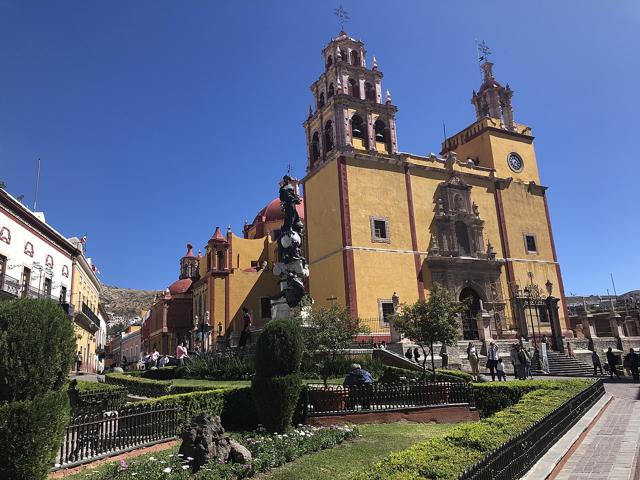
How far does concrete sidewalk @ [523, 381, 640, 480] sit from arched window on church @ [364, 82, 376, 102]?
25.9 meters

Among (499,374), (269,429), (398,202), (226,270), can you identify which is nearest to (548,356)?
(499,374)

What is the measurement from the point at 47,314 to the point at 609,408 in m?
12.5

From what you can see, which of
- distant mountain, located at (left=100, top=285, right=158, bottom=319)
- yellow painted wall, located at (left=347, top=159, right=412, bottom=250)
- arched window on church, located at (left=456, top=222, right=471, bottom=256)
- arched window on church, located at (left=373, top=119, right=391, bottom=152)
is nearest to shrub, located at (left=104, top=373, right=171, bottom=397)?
yellow painted wall, located at (left=347, top=159, right=412, bottom=250)

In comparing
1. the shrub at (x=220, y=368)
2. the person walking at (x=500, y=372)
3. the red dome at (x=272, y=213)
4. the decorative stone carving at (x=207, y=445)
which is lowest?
the decorative stone carving at (x=207, y=445)

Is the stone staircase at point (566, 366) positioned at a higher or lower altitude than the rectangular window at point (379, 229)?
lower

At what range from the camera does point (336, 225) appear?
2975cm

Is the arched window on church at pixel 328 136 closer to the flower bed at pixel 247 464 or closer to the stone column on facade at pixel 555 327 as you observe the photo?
the stone column on facade at pixel 555 327

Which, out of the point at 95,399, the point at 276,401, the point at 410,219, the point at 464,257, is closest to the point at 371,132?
the point at 410,219

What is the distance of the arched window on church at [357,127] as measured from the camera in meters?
32.1

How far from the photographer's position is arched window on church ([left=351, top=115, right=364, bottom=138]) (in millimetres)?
32062

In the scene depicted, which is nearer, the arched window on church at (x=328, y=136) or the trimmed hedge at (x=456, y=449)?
the trimmed hedge at (x=456, y=449)

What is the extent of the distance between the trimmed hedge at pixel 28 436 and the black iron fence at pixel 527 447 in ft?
13.9

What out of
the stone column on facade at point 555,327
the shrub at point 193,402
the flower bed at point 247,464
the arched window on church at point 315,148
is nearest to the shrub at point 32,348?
the flower bed at point 247,464

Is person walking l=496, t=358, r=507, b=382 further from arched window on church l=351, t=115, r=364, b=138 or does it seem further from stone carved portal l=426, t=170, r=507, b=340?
arched window on church l=351, t=115, r=364, b=138
